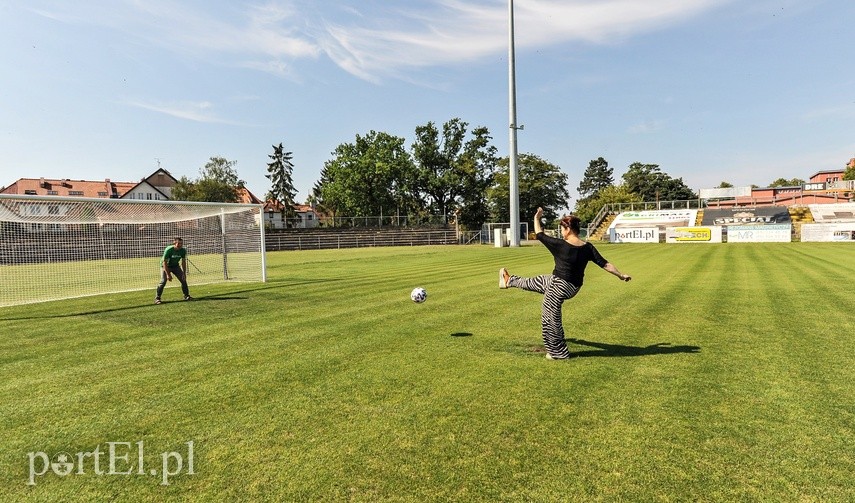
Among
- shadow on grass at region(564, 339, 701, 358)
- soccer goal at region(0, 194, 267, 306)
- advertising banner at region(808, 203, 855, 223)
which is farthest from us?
advertising banner at region(808, 203, 855, 223)

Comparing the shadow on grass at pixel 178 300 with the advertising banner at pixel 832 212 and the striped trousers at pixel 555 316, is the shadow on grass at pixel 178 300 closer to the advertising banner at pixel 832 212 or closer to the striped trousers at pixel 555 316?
the striped trousers at pixel 555 316

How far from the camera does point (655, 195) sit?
4065 inches

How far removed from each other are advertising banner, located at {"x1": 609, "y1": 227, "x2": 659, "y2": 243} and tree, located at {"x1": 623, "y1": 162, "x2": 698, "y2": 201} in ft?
185

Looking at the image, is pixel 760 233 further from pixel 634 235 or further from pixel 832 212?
pixel 634 235

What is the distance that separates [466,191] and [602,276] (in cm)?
6160

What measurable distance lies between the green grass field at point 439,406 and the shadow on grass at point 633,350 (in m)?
0.06

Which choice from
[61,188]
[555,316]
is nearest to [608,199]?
[555,316]

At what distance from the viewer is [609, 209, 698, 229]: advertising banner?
51469 millimetres

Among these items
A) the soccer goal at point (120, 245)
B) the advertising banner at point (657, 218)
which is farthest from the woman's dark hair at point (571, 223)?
the advertising banner at point (657, 218)

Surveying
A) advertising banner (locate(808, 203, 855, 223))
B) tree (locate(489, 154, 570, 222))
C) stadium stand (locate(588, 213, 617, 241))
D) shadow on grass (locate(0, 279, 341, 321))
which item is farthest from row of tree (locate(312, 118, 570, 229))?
shadow on grass (locate(0, 279, 341, 321))

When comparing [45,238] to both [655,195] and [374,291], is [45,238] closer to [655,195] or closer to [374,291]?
[374,291]

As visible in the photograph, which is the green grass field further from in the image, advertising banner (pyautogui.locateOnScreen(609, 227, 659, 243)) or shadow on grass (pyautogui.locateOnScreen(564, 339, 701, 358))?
advertising banner (pyautogui.locateOnScreen(609, 227, 659, 243))

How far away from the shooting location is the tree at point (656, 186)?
103m

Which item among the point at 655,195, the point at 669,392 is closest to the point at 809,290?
the point at 669,392
